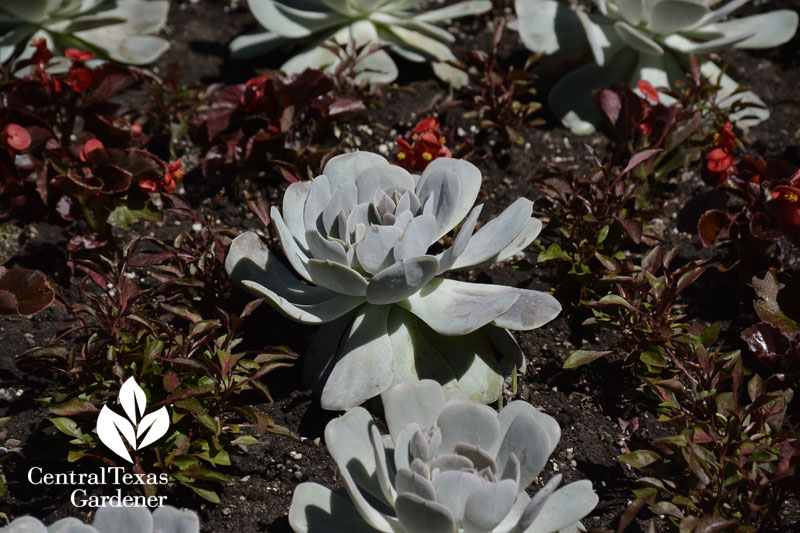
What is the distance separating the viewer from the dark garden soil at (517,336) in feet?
5.62

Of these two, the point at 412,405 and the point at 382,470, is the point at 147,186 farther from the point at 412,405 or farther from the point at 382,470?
the point at 382,470

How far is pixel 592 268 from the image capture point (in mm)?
2182

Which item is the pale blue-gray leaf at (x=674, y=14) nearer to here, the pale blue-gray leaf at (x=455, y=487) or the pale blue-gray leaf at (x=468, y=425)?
the pale blue-gray leaf at (x=468, y=425)

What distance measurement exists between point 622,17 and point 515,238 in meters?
1.42

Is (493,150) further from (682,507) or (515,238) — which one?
(682,507)

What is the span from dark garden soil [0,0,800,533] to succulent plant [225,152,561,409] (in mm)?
162

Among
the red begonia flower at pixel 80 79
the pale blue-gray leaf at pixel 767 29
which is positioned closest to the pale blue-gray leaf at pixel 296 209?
the red begonia flower at pixel 80 79

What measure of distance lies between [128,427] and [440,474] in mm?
683

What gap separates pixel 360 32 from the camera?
298 cm

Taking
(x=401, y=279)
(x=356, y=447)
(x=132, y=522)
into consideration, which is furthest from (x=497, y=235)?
(x=132, y=522)

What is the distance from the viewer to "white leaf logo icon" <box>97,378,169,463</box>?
1.62m

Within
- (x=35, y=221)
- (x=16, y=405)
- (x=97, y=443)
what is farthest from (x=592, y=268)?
(x=35, y=221)

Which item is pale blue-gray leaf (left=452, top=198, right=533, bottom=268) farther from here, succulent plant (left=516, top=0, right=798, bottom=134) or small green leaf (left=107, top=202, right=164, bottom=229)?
A: succulent plant (left=516, top=0, right=798, bottom=134)

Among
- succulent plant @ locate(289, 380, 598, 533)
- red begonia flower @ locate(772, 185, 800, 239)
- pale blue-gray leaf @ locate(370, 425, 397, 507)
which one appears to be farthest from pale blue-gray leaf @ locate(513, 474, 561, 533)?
red begonia flower @ locate(772, 185, 800, 239)
